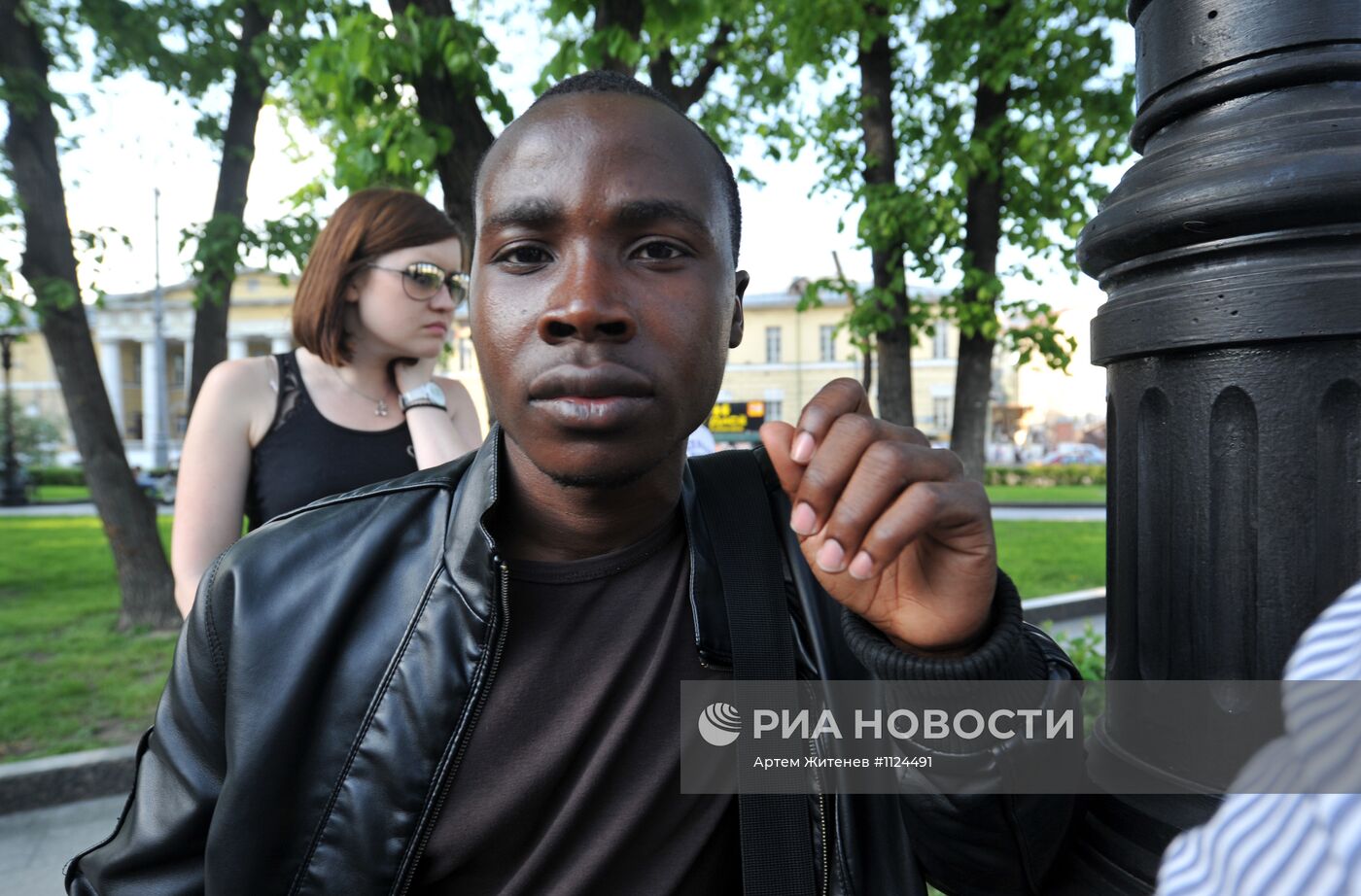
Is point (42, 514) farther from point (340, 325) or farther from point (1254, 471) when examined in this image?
point (1254, 471)

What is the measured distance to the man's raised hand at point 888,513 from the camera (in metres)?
1.08

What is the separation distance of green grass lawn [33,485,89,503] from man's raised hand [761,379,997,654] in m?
29.9

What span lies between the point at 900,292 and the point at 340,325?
6.83 meters

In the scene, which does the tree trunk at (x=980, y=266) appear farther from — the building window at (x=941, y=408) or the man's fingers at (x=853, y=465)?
the building window at (x=941, y=408)

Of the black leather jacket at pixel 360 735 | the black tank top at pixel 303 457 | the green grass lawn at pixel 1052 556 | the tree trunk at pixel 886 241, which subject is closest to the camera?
the black leather jacket at pixel 360 735

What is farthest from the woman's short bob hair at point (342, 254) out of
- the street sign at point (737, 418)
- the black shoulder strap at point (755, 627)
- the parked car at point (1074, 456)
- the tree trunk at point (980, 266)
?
the parked car at point (1074, 456)

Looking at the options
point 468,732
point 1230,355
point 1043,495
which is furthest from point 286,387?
point 1043,495

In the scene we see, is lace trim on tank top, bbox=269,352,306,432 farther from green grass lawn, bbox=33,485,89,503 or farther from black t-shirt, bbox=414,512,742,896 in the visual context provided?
green grass lawn, bbox=33,485,89,503

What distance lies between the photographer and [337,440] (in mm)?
2670

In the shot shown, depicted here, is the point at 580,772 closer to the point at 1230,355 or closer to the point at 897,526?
the point at 897,526

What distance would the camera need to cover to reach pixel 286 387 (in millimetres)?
2697

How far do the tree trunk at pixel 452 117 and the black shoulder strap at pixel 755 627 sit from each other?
359cm

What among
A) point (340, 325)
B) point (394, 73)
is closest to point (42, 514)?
point (394, 73)

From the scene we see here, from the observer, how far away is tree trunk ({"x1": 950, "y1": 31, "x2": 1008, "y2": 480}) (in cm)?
848
